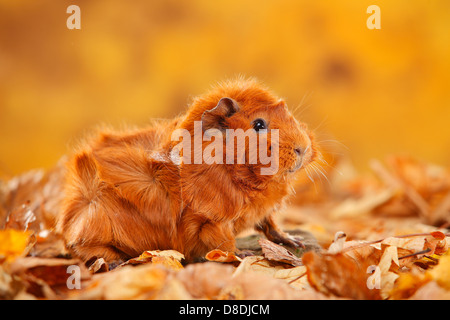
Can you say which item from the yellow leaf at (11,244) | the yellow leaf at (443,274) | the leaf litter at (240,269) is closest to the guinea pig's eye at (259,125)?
the leaf litter at (240,269)

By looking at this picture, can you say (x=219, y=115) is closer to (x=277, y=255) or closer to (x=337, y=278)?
(x=277, y=255)

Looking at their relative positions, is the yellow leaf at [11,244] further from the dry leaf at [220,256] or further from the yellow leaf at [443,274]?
the yellow leaf at [443,274]

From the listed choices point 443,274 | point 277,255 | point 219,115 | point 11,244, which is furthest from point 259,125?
point 11,244

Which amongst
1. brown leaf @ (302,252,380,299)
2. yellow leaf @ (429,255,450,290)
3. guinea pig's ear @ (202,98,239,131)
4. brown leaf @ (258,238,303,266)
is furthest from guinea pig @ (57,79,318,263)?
yellow leaf @ (429,255,450,290)

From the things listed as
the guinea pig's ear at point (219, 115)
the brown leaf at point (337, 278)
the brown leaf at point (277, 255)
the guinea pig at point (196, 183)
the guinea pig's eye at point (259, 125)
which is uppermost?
the guinea pig's ear at point (219, 115)

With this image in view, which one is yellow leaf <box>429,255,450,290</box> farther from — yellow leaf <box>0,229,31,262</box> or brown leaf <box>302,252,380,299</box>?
yellow leaf <box>0,229,31,262</box>
